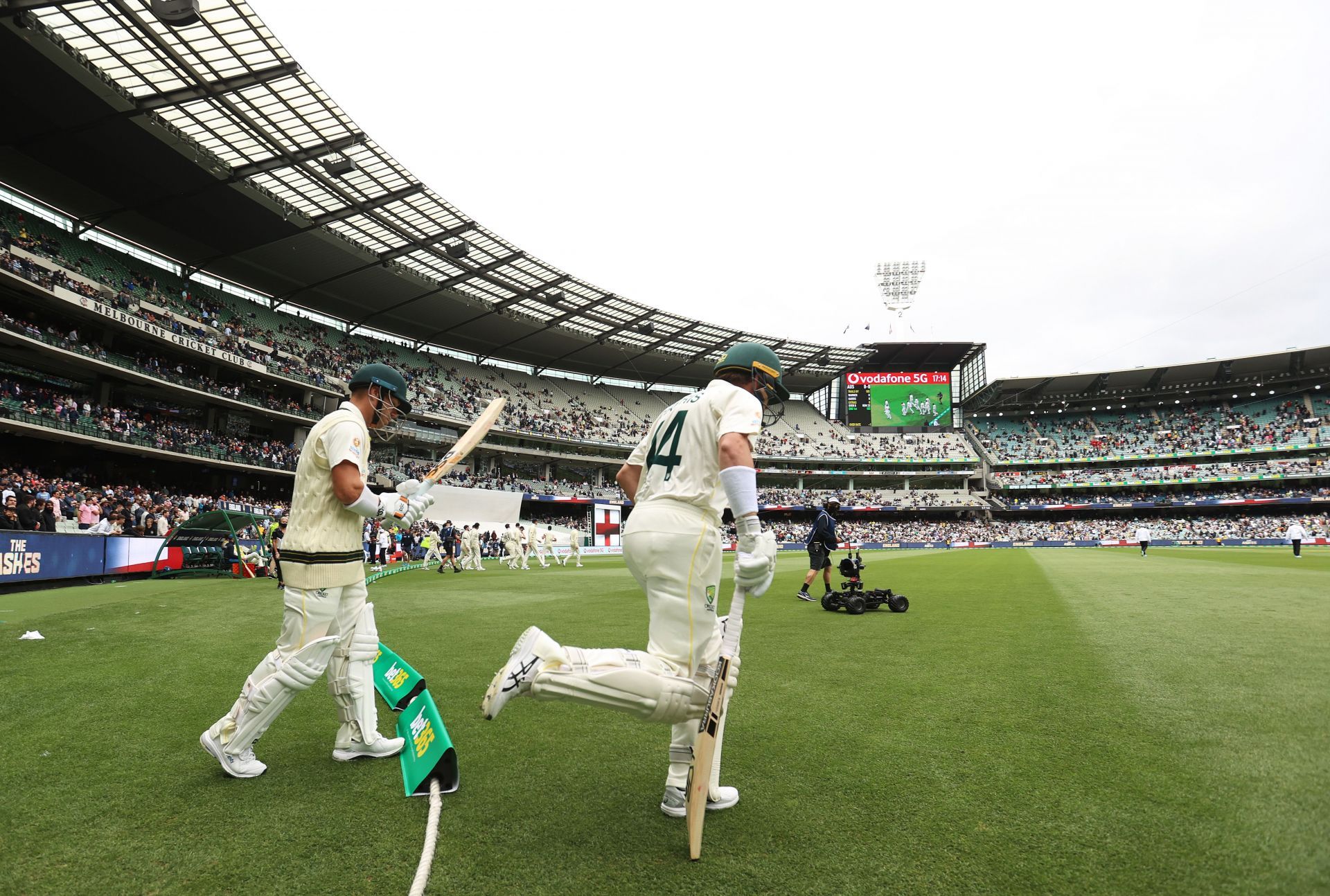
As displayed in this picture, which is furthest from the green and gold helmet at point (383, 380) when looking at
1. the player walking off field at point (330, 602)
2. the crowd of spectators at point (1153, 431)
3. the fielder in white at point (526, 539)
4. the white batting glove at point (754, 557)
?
the crowd of spectators at point (1153, 431)

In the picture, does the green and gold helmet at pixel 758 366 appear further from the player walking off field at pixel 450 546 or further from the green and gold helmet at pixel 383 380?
the player walking off field at pixel 450 546

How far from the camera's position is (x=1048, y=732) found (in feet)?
13.3

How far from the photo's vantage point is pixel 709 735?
2828 mm

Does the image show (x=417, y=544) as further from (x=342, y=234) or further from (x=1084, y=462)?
(x=1084, y=462)

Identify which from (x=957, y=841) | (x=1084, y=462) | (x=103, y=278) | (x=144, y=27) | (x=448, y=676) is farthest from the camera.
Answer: (x=1084, y=462)

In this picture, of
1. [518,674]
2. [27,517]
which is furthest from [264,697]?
[27,517]

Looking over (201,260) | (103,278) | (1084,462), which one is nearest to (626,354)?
(201,260)

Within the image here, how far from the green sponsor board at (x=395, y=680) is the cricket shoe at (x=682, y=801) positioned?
179cm

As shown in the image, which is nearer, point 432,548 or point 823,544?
point 823,544

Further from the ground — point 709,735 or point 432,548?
point 709,735

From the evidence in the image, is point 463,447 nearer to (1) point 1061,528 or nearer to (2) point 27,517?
(2) point 27,517

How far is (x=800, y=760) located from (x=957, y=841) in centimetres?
111

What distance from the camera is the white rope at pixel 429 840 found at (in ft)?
7.86

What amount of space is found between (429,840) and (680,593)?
4.76 feet
